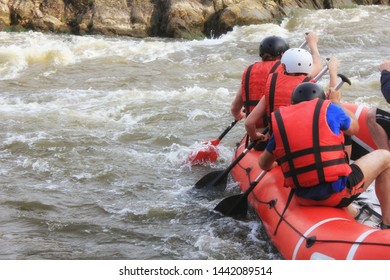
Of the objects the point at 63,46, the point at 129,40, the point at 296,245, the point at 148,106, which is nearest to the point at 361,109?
the point at 296,245

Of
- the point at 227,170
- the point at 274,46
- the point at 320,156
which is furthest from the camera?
the point at 227,170

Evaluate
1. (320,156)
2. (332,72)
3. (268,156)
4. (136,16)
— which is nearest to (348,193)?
(320,156)

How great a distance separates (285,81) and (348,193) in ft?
4.11

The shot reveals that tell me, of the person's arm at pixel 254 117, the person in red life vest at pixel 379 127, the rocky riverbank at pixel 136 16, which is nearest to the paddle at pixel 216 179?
the person's arm at pixel 254 117

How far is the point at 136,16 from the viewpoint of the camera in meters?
16.5

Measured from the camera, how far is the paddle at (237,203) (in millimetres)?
5145

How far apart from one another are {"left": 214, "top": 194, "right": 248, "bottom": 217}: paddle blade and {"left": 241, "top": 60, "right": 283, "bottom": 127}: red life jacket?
0.87 meters

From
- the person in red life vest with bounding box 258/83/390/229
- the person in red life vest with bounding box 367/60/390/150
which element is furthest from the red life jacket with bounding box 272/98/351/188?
the person in red life vest with bounding box 367/60/390/150

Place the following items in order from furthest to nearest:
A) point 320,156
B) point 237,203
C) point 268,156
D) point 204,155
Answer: point 204,155 → point 237,203 → point 268,156 → point 320,156

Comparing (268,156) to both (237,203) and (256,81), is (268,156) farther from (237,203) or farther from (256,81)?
(256,81)

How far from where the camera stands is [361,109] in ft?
17.8

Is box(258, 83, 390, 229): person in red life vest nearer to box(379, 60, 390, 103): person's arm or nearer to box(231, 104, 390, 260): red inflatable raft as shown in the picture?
box(231, 104, 390, 260): red inflatable raft

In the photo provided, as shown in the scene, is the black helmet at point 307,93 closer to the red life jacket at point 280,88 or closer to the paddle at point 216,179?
the red life jacket at point 280,88

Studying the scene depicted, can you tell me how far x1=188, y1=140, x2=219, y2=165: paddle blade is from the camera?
266 inches
